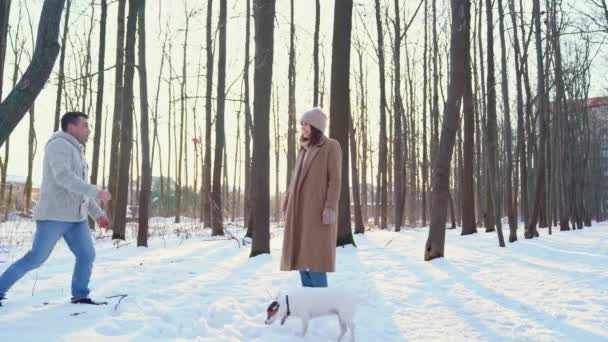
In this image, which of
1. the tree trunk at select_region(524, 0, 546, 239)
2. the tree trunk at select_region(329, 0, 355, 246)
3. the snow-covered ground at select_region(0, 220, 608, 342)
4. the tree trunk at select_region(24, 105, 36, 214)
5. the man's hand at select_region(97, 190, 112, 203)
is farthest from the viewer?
the tree trunk at select_region(24, 105, 36, 214)

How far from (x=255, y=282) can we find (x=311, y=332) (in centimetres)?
214

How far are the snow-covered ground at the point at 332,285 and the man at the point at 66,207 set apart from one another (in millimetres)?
336

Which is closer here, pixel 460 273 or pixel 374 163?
pixel 460 273

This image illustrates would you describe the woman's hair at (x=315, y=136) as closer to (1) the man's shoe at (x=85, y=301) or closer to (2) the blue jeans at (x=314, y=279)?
(2) the blue jeans at (x=314, y=279)

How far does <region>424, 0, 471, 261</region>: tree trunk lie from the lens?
7.69m

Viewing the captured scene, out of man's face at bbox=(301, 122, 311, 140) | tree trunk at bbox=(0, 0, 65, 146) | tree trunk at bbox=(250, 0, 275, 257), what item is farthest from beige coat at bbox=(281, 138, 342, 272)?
tree trunk at bbox=(250, 0, 275, 257)

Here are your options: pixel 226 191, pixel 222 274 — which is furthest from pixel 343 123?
pixel 226 191

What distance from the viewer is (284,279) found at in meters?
5.91

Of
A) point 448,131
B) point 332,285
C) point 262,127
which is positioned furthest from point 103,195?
point 448,131

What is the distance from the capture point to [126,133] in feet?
36.8

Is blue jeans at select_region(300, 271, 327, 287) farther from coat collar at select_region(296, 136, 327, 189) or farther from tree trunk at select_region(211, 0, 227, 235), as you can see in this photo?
tree trunk at select_region(211, 0, 227, 235)

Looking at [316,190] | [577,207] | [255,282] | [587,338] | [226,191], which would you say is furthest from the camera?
[226,191]

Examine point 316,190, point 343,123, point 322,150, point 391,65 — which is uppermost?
point 391,65

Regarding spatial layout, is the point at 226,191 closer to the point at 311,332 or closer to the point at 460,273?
the point at 460,273
